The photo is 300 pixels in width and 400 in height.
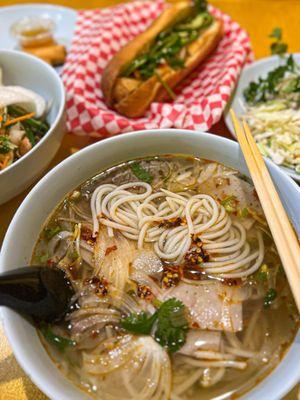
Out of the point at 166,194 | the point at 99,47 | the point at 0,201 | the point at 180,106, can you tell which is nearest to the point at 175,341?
the point at 166,194

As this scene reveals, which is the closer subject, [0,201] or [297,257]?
[297,257]

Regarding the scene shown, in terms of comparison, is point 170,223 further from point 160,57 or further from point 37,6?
point 37,6

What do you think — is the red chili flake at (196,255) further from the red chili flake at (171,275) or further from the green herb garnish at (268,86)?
the green herb garnish at (268,86)

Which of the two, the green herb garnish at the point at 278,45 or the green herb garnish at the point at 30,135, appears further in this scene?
the green herb garnish at the point at 278,45

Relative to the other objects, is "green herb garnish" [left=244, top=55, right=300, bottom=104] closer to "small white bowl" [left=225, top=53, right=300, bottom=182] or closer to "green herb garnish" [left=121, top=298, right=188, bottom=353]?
"small white bowl" [left=225, top=53, right=300, bottom=182]

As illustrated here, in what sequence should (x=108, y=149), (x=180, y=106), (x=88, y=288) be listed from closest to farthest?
1. (x=88, y=288)
2. (x=108, y=149)
3. (x=180, y=106)

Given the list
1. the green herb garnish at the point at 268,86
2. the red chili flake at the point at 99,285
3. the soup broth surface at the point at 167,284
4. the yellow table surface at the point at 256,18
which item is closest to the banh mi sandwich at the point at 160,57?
the yellow table surface at the point at 256,18

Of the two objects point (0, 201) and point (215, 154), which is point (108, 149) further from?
point (0, 201)
